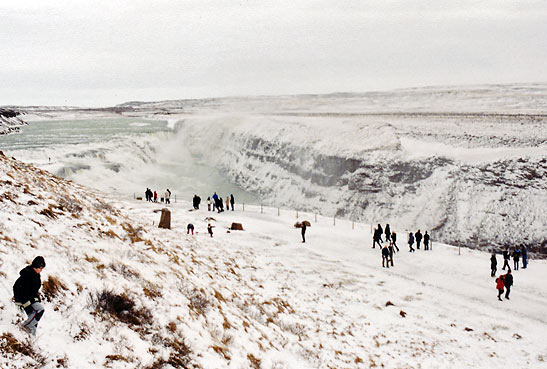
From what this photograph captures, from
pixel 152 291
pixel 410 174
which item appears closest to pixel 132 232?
pixel 152 291

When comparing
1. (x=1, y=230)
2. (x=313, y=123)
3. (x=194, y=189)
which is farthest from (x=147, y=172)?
(x=1, y=230)

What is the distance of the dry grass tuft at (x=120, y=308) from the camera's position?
6.89 m

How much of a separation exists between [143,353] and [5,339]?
6.43ft

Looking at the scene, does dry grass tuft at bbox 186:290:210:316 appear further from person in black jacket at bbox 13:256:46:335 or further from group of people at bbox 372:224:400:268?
group of people at bbox 372:224:400:268

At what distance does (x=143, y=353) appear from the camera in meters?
6.28

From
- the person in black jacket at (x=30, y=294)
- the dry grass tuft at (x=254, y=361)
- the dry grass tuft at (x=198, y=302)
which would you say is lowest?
the dry grass tuft at (x=254, y=361)

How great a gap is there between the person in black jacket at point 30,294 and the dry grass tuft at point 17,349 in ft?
0.80

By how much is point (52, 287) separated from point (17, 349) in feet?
5.48

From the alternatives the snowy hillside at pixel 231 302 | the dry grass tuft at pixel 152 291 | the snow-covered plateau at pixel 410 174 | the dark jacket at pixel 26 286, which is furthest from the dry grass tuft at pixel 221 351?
the snow-covered plateau at pixel 410 174

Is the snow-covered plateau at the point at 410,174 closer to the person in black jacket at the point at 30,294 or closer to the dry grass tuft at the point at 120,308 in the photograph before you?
the dry grass tuft at the point at 120,308

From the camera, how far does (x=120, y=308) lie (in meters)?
7.14

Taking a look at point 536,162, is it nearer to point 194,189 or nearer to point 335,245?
point 335,245

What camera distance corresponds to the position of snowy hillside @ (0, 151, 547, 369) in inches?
251

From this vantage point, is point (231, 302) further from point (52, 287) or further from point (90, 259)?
point (52, 287)
